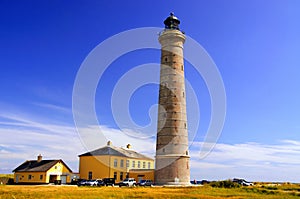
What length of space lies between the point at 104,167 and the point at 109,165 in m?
0.80

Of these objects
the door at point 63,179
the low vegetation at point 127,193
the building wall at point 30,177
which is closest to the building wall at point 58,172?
the door at point 63,179

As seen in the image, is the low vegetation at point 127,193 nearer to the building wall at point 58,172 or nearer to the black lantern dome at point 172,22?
the building wall at point 58,172

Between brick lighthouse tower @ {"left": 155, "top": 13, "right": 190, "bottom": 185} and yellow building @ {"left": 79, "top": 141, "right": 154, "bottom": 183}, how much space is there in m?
11.0

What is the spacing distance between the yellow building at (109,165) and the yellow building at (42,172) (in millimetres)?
2617

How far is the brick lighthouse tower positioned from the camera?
121ft

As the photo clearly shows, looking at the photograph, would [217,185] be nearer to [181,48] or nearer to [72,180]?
[181,48]

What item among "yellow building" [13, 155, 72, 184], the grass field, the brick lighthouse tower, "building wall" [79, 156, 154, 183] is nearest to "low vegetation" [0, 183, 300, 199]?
the grass field

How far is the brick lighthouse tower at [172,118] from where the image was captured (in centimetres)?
3678

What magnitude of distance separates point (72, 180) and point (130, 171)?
28.6ft

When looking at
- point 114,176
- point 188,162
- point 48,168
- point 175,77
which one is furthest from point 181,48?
point 48,168

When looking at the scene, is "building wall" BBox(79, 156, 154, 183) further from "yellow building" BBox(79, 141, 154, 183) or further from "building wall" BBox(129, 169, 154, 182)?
"building wall" BBox(129, 169, 154, 182)

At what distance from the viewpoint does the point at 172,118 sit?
37.5 m

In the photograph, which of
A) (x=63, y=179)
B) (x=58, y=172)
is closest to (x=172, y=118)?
(x=58, y=172)

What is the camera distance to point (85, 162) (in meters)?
48.1
